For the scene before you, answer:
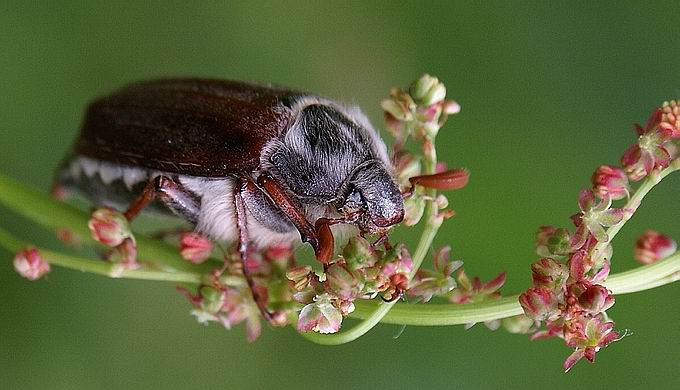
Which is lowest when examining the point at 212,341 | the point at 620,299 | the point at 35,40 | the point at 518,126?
the point at 212,341

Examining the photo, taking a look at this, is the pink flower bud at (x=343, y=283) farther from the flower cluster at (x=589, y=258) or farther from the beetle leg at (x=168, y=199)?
the beetle leg at (x=168, y=199)

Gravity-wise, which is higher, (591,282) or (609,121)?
(591,282)

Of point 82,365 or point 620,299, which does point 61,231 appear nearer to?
point 82,365

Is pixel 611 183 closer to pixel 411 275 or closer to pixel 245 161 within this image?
pixel 411 275

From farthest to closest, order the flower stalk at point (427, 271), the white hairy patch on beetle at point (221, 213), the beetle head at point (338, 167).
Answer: the white hairy patch on beetle at point (221, 213)
the beetle head at point (338, 167)
the flower stalk at point (427, 271)

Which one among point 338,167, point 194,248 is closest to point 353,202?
point 338,167

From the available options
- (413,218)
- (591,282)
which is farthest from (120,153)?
(591,282)

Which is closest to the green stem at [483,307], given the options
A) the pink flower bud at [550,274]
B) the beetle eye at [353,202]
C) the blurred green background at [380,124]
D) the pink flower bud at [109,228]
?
the pink flower bud at [550,274]
